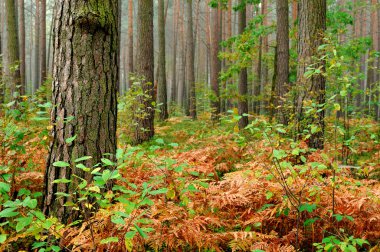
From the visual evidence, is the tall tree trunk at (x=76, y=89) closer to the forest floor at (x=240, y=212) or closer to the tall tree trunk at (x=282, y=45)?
the forest floor at (x=240, y=212)

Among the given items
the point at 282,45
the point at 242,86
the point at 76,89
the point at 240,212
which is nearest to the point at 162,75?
the point at 242,86

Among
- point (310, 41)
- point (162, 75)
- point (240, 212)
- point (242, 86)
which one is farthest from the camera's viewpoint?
point (162, 75)

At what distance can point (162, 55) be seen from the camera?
1402cm

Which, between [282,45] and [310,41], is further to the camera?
[282,45]

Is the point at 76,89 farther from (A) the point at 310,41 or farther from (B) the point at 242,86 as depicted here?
(B) the point at 242,86

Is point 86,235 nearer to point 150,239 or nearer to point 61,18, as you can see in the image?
point 150,239

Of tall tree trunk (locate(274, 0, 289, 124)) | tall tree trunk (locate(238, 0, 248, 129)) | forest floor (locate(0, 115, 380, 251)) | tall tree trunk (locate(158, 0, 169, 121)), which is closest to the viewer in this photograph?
forest floor (locate(0, 115, 380, 251))

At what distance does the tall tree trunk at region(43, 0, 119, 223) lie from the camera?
2.85m

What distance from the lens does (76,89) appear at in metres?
2.88

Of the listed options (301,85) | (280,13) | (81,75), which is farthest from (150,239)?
(280,13)

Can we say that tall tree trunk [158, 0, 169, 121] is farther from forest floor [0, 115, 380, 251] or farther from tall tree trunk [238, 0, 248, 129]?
forest floor [0, 115, 380, 251]

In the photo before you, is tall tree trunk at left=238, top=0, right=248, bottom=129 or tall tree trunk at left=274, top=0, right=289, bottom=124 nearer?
tall tree trunk at left=274, top=0, right=289, bottom=124

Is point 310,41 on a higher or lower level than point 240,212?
higher

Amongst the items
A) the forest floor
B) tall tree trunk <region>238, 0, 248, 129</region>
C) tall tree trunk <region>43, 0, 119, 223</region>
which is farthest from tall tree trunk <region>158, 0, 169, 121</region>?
tall tree trunk <region>43, 0, 119, 223</region>
